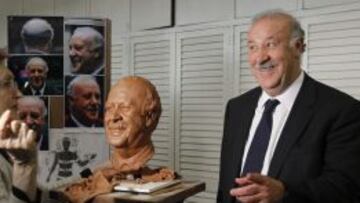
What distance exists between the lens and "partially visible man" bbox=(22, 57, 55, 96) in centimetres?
253

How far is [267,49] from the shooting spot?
178 centimetres

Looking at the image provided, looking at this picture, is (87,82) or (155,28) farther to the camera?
(155,28)

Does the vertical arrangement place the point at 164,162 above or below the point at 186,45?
below

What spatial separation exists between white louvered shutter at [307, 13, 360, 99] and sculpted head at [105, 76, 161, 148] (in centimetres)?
Result: 92

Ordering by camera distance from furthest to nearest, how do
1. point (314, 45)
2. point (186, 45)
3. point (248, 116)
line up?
1. point (186, 45)
2. point (314, 45)
3. point (248, 116)

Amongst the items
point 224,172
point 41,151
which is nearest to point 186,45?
point 41,151

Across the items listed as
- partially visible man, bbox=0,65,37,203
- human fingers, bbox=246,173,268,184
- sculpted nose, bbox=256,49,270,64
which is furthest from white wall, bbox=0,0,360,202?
partially visible man, bbox=0,65,37,203

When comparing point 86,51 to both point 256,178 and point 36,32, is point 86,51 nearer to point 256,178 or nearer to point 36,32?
point 36,32

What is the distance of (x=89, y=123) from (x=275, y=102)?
1.07m

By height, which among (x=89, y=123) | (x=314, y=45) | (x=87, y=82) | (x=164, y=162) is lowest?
(x=164, y=162)

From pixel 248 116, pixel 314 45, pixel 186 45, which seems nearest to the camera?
pixel 248 116

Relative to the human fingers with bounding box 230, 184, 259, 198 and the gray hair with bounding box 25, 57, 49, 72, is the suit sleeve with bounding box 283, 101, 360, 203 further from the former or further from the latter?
the gray hair with bounding box 25, 57, 49, 72

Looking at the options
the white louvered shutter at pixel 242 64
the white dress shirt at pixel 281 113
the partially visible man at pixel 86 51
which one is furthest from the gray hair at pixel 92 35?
the white dress shirt at pixel 281 113

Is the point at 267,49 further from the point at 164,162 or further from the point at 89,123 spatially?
the point at 164,162
